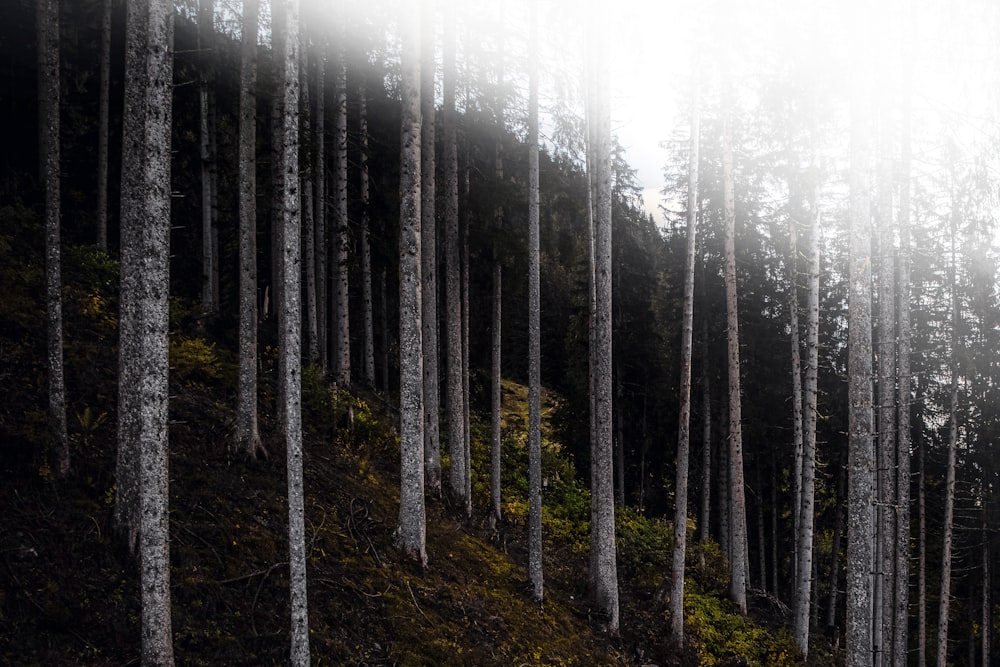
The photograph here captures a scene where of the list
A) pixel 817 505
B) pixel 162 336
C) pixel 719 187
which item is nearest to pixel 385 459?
pixel 162 336

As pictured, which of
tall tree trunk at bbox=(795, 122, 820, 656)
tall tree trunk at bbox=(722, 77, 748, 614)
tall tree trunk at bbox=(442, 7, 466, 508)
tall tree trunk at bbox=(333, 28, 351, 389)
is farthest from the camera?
tall tree trunk at bbox=(333, 28, 351, 389)

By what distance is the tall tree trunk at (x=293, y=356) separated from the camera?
7.50 metres

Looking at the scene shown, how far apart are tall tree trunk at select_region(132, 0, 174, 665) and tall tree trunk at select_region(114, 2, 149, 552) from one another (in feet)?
4.09

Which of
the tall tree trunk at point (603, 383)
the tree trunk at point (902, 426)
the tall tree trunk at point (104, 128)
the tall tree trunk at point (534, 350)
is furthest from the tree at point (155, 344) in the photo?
the tall tree trunk at point (104, 128)

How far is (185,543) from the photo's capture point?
870cm

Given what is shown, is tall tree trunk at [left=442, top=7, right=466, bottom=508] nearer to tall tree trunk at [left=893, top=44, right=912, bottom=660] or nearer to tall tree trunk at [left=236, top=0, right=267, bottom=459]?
tall tree trunk at [left=236, top=0, right=267, bottom=459]

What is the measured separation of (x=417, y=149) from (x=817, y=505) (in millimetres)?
25152

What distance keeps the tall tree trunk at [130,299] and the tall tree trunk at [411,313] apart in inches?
156

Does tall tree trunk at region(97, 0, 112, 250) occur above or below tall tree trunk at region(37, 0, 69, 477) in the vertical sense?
above

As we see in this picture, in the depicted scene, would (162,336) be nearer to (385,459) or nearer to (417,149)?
(417,149)

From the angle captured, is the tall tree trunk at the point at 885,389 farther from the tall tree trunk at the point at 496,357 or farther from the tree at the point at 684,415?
the tall tree trunk at the point at 496,357

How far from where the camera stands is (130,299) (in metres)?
8.01

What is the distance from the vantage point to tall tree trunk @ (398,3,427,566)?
1076 centimetres

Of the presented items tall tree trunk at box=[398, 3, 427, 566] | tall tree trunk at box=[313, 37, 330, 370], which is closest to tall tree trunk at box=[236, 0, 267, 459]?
tall tree trunk at box=[398, 3, 427, 566]
